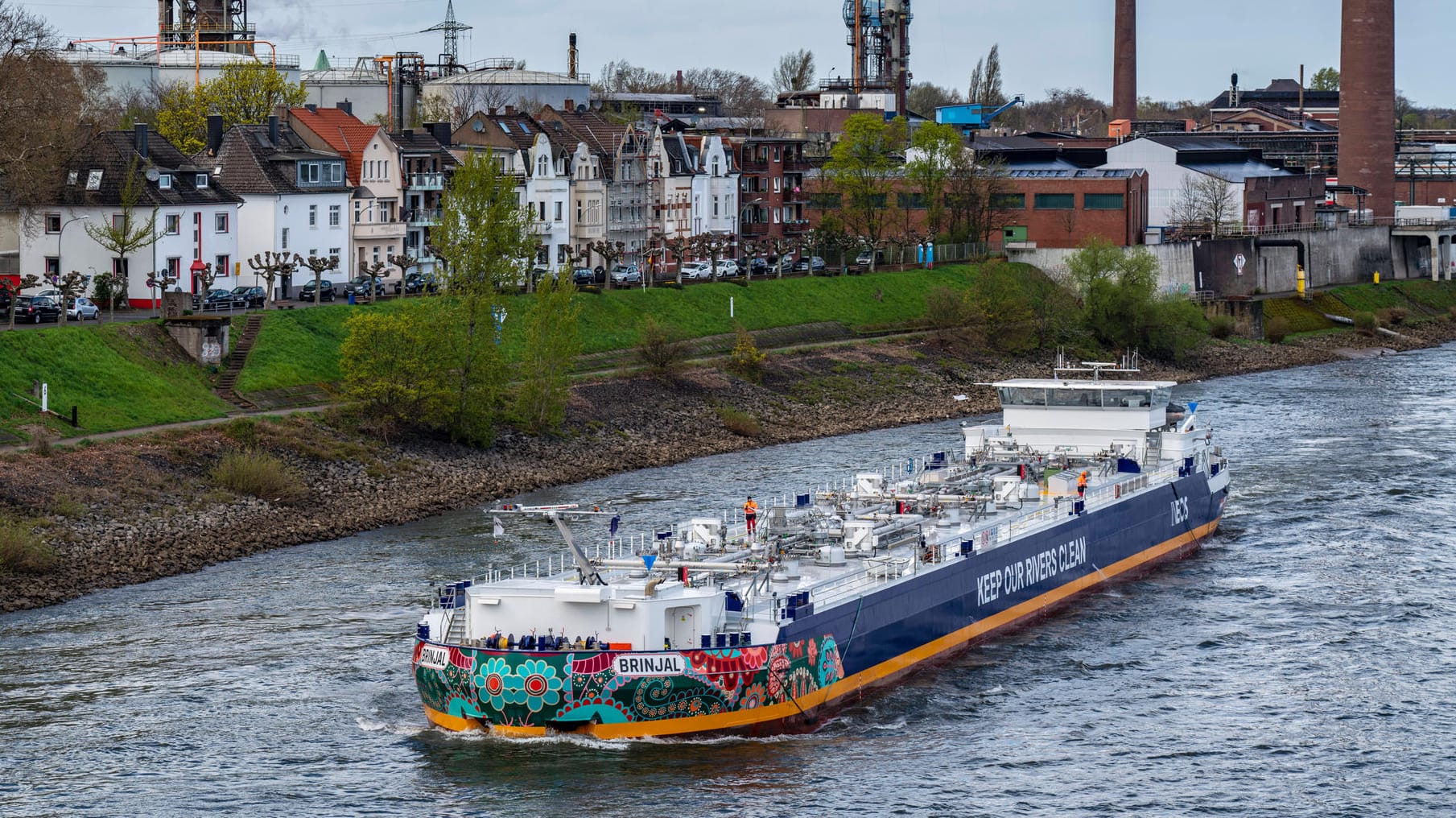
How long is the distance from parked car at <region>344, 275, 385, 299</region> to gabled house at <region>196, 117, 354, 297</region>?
9.70 ft

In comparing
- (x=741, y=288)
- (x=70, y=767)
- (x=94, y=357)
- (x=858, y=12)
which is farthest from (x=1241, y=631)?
(x=858, y=12)

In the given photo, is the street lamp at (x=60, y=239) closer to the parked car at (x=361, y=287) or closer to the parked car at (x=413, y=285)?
the parked car at (x=361, y=287)

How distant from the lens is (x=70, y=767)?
37875mm

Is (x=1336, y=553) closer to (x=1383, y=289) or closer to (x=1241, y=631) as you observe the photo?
(x=1241, y=631)

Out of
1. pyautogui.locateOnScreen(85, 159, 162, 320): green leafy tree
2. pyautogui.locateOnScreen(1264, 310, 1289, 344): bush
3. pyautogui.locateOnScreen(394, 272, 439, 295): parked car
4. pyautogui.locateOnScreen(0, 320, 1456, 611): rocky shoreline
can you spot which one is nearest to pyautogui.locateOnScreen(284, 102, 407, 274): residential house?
pyautogui.locateOnScreen(394, 272, 439, 295): parked car

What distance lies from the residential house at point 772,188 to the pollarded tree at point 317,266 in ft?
157

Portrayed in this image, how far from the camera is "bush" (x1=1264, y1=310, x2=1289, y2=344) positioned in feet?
411

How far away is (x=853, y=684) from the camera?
42.6m

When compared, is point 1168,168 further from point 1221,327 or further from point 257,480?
point 257,480

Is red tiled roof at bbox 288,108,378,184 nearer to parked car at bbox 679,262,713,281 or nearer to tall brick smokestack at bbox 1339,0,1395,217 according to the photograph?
parked car at bbox 679,262,713,281

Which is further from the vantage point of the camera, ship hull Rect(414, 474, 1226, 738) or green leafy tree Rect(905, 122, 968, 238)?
green leafy tree Rect(905, 122, 968, 238)

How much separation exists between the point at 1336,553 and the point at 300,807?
35.2m

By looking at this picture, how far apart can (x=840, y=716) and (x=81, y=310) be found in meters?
48.5

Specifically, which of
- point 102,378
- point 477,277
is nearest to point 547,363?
point 477,277
